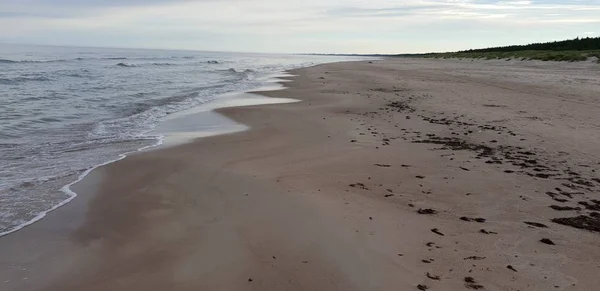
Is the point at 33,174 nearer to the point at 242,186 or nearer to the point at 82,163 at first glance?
the point at 82,163

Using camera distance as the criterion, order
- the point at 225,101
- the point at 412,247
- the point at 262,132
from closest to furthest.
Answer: the point at 412,247, the point at 262,132, the point at 225,101

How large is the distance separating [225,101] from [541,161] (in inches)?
446

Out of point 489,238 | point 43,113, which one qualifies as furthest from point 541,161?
point 43,113

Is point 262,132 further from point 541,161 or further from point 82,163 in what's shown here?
point 541,161

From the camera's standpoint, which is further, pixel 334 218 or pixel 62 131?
pixel 62 131

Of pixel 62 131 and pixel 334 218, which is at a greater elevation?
pixel 62 131

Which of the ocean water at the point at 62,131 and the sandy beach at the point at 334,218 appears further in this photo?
the ocean water at the point at 62,131

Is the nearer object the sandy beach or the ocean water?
the sandy beach

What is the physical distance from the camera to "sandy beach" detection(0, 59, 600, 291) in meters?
3.38

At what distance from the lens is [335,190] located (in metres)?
5.46

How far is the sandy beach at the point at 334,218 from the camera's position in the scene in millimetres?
3385

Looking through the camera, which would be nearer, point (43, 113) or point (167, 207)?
point (167, 207)

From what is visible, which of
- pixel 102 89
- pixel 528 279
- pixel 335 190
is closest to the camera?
pixel 528 279

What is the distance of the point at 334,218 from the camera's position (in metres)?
4.55
